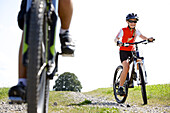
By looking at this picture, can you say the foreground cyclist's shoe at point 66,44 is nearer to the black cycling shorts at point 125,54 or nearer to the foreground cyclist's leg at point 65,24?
the foreground cyclist's leg at point 65,24

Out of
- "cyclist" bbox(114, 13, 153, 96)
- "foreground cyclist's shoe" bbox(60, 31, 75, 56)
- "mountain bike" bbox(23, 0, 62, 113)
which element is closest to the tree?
"cyclist" bbox(114, 13, 153, 96)

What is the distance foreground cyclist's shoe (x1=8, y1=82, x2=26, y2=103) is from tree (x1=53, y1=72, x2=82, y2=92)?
14343mm

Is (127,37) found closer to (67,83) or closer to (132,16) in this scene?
(132,16)

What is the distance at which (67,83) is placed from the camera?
58.5 ft

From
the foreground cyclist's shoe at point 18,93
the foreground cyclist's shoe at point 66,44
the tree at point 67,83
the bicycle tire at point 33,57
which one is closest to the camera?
the bicycle tire at point 33,57

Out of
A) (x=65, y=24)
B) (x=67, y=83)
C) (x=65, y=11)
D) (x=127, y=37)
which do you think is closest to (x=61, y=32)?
(x=65, y=24)

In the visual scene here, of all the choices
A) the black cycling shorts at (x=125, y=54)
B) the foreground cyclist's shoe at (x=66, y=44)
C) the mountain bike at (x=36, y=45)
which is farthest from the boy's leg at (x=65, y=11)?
the black cycling shorts at (x=125, y=54)

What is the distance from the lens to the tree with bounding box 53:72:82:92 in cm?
1707

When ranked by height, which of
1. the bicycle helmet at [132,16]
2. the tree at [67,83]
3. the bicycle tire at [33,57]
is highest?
the bicycle helmet at [132,16]

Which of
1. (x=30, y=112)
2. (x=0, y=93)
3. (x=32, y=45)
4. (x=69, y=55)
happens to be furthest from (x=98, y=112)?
(x=0, y=93)

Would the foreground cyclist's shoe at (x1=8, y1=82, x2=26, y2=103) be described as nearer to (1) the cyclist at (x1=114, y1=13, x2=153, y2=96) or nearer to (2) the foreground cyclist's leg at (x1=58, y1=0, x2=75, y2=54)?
(2) the foreground cyclist's leg at (x1=58, y1=0, x2=75, y2=54)

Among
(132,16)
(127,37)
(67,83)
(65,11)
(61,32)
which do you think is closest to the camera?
(65,11)

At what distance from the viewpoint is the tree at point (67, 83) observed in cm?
1707

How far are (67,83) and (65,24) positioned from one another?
1456 centimetres
